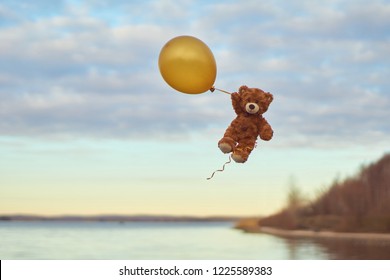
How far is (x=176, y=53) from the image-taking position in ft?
17.0

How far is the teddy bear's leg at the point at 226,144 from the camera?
5141mm

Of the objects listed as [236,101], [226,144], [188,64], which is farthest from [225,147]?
[188,64]

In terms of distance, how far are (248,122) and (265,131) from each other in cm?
16

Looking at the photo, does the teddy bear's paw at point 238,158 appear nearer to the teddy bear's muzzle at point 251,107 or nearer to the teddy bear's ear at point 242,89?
the teddy bear's muzzle at point 251,107

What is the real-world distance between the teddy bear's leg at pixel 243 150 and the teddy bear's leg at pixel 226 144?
0.05 meters

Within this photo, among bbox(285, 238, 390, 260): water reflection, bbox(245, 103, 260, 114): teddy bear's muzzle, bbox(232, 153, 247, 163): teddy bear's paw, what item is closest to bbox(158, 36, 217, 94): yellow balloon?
bbox(245, 103, 260, 114): teddy bear's muzzle

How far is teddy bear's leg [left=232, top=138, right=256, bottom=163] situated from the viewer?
5.12m

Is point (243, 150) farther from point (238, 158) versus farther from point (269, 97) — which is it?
point (269, 97)

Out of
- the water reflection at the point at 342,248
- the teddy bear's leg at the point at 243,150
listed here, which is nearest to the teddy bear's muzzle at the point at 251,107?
the teddy bear's leg at the point at 243,150

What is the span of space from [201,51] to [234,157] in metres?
0.91

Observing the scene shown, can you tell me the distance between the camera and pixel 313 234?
12875mm

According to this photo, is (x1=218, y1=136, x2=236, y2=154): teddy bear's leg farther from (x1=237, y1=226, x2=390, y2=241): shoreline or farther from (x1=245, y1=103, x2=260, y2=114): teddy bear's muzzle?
(x1=237, y1=226, x2=390, y2=241): shoreline

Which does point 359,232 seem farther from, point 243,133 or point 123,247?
point 243,133

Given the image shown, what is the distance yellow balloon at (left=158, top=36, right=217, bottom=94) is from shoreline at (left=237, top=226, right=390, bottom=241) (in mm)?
7520
